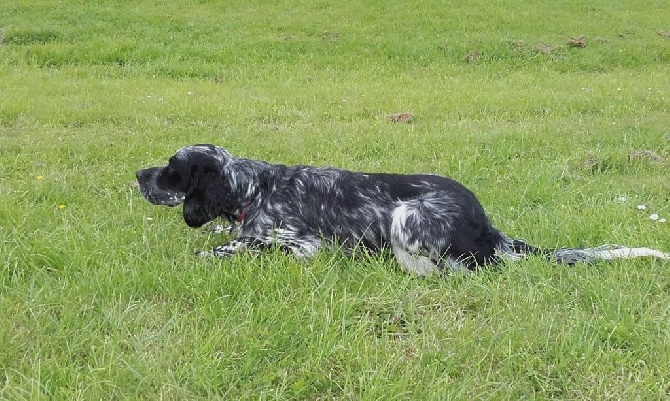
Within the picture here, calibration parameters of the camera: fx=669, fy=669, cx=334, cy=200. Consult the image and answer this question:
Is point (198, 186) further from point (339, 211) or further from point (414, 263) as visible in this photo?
point (414, 263)

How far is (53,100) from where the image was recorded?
34.1 ft

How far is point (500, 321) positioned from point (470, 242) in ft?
2.98

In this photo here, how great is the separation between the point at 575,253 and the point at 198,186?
2829mm

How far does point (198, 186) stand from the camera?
5.22m

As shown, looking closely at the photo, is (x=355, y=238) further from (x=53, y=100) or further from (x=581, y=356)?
(x=53, y=100)

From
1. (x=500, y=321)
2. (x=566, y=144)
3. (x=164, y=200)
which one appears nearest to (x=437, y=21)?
(x=566, y=144)

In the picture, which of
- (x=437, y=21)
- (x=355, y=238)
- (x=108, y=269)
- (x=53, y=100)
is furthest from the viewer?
(x=437, y=21)

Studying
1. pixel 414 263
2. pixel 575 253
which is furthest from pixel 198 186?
pixel 575 253

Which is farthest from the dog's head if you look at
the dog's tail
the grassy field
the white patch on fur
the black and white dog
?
the dog's tail

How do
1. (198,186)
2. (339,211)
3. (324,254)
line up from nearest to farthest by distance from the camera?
1. (324,254)
2. (339,211)
3. (198,186)

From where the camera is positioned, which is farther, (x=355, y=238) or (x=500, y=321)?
(x=355, y=238)

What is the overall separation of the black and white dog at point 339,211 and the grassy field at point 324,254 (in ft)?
0.72

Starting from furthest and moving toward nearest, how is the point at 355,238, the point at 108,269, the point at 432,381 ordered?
the point at 355,238 < the point at 108,269 < the point at 432,381

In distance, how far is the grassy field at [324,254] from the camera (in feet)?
10.8
